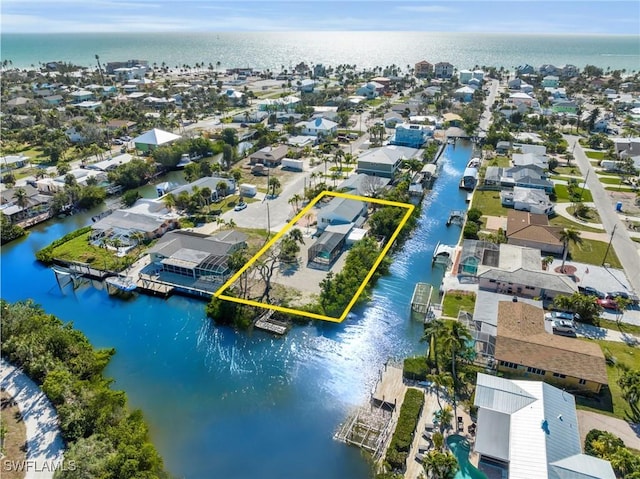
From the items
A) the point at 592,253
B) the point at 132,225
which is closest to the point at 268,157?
the point at 132,225

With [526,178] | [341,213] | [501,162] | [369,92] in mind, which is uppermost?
[369,92]

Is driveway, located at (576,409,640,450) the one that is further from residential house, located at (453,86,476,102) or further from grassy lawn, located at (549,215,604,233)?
residential house, located at (453,86,476,102)

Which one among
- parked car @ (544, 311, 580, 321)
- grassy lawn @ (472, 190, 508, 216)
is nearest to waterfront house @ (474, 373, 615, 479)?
parked car @ (544, 311, 580, 321)

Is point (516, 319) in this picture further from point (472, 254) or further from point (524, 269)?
point (472, 254)

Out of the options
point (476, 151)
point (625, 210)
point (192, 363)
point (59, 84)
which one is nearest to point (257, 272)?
point (192, 363)

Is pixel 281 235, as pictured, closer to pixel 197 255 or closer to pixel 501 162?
pixel 197 255

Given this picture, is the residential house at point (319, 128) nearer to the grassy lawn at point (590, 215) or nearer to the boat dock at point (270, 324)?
the grassy lawn at point (590, 215)

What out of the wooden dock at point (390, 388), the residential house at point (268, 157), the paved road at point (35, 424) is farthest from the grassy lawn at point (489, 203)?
the paved road at point (35, 424)

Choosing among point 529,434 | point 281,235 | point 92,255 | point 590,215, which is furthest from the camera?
point 590,215
